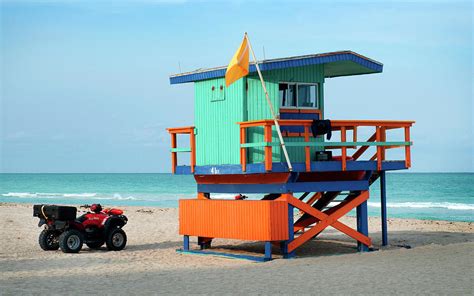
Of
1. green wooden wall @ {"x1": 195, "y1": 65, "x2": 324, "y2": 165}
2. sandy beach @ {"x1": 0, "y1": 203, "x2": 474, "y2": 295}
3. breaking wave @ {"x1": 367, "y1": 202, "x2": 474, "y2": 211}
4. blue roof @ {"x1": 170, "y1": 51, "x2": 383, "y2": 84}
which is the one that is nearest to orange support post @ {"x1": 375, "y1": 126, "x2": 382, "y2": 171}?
green wooden wall @ {"x1": 195, "y1": 65, "x2": 324, "y2": 165}

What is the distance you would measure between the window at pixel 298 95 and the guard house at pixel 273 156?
0.02 metres

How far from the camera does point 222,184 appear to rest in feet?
59.3

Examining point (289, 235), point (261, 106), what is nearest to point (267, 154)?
point (261, 106)

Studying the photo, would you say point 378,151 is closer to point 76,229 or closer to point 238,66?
point 238,66

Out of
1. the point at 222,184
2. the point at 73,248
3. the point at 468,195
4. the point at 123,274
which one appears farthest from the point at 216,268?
the point at 468,195

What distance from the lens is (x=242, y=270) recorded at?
15.0 metres

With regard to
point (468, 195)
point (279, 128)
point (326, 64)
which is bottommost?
point (468, 195)

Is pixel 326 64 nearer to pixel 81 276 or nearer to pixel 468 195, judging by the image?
pixel 81 276

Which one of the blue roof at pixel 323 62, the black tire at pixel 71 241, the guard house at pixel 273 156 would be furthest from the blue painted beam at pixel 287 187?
the black tire at pixel 71 241

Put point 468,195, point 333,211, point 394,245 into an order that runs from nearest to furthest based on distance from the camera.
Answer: point 333,211, point 394,245, point 468,195

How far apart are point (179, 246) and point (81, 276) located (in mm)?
6043

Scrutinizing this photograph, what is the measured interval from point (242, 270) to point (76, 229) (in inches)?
201

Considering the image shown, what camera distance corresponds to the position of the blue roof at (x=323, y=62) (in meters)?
16.9

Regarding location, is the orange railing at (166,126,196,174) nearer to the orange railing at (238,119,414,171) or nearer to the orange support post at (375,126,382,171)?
the orange railing at (238,119,414,171)
